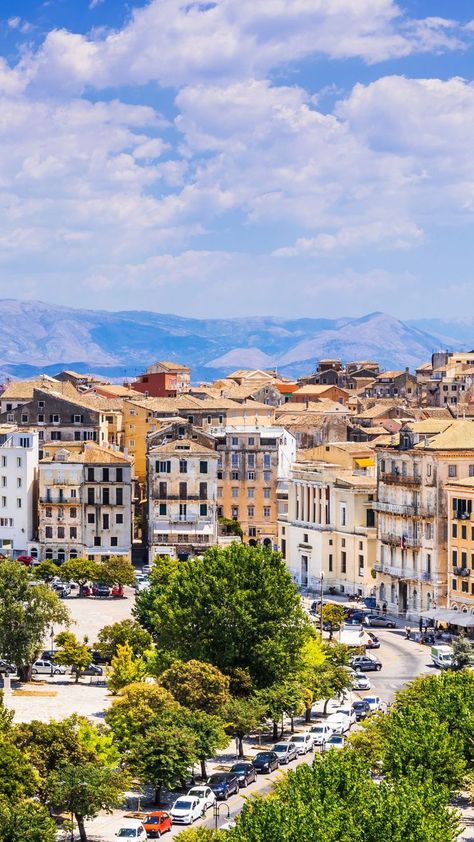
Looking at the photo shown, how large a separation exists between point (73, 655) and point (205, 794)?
24.2 metres

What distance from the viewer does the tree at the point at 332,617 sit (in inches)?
3701

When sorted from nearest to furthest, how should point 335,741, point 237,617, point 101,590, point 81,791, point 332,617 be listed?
point 81,791 < point 335,741 < point 237,617 < point 332,617 < point 101,590

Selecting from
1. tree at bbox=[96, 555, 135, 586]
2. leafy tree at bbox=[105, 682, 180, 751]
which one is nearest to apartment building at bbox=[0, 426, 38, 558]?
tree at bbox=[96, 555, 135, 586]

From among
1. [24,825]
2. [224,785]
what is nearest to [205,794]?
[224,785]

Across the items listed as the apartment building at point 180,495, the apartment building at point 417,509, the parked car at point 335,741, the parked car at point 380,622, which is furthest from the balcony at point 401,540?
the parked car at point 335,741

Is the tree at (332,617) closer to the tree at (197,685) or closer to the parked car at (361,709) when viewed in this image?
the parked car at (361,709)

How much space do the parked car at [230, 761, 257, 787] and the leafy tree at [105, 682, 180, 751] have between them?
2981 millimetres

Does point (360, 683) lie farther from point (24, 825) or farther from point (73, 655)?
point (24, 825)

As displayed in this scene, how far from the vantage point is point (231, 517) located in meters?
130

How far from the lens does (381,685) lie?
79812 mm

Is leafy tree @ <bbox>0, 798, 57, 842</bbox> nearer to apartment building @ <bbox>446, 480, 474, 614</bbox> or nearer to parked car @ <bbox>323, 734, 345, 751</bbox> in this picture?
parked car @ <bbox>323, 734, 345, 751</bbox>

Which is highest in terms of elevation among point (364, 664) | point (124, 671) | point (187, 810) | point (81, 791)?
point (124, 671)

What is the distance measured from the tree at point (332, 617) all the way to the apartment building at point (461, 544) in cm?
724

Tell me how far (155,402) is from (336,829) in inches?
4594
